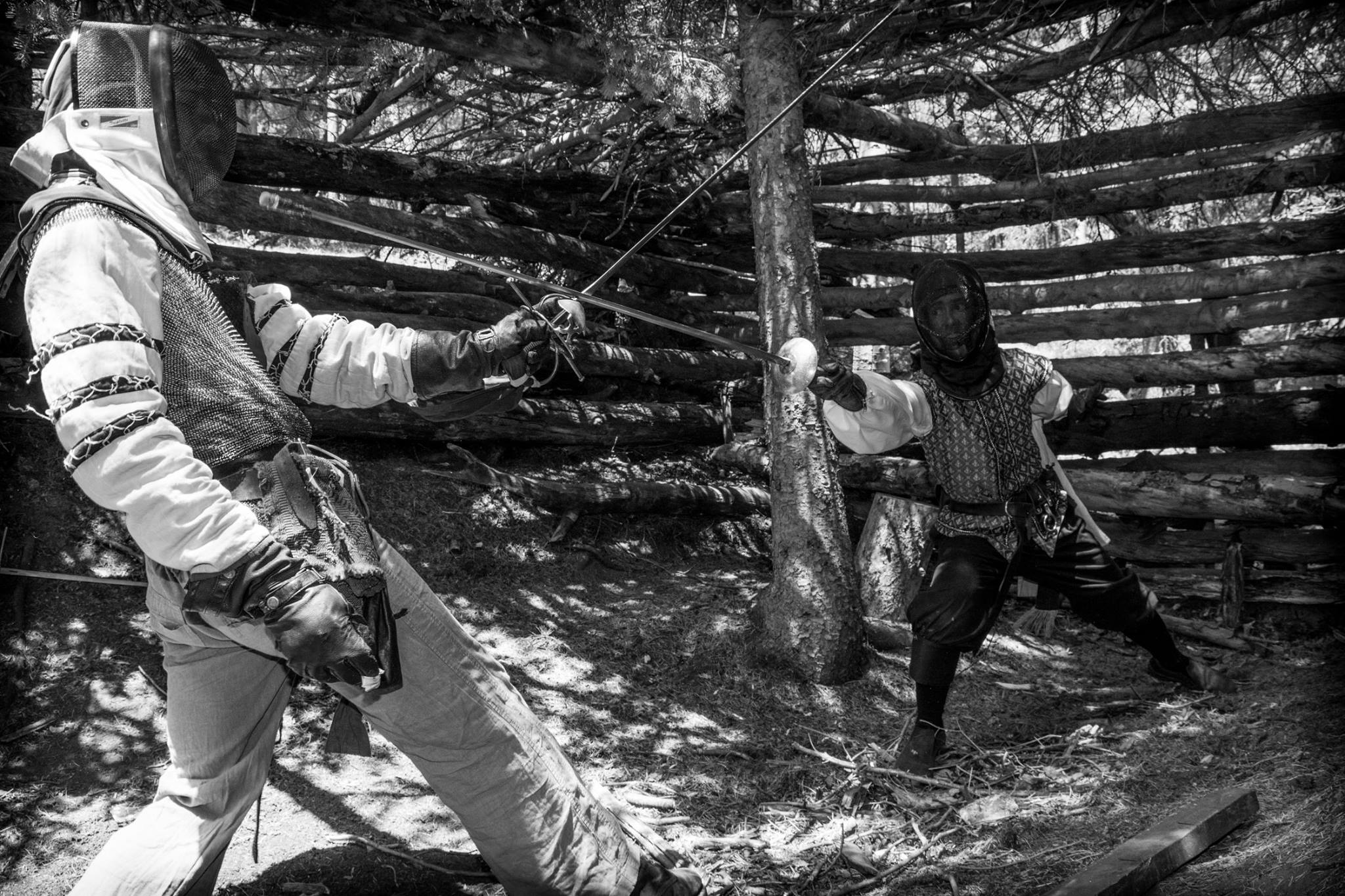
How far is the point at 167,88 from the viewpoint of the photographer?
2600mm

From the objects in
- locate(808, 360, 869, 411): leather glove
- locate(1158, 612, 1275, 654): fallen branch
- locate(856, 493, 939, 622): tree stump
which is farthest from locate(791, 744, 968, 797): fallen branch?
locate(1158, 612, 1275, 654): fallen branch

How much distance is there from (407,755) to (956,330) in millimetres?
2423

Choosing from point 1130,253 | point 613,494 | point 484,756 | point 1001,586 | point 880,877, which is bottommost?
point 880,877

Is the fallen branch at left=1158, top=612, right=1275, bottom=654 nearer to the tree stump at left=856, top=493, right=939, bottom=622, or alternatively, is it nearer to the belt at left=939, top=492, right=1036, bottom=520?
the tree stump at left=856, top=493, right=939, bottom=622

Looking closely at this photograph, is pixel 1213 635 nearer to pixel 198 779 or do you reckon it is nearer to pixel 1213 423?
pixel 1213 423

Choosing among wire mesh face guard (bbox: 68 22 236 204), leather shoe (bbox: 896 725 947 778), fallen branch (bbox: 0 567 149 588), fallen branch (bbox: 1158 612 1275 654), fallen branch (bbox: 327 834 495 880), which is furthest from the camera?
fallen branch (bbox: 1158 612 1275 654)

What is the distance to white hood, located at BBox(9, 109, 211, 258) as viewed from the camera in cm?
248

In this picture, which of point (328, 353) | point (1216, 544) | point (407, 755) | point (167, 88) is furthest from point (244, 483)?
point (1216, 544)

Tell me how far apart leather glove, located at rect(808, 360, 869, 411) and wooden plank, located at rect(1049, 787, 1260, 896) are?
62.6 inches

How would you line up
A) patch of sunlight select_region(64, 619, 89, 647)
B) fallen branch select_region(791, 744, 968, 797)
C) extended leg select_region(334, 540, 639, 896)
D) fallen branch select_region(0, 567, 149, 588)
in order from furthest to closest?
patch of sunlight select_region(64, 619, 89, 647)
fallen branch select_region(791, 744, 968, 797)
fallen branch select_region(0, 567, 149, 588)
extended leg select_region(334, 540, 639, 896)

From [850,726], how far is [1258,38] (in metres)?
4.35

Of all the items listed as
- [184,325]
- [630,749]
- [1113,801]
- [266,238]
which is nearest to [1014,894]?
[1113,801]

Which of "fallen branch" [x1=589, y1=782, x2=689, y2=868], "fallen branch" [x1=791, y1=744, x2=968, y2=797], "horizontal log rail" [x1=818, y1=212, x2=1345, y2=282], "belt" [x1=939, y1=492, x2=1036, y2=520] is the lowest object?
"fallen branch" [x1=791, y1=744, x2=968, y2=797]

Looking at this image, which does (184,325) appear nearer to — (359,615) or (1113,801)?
(359,615)
